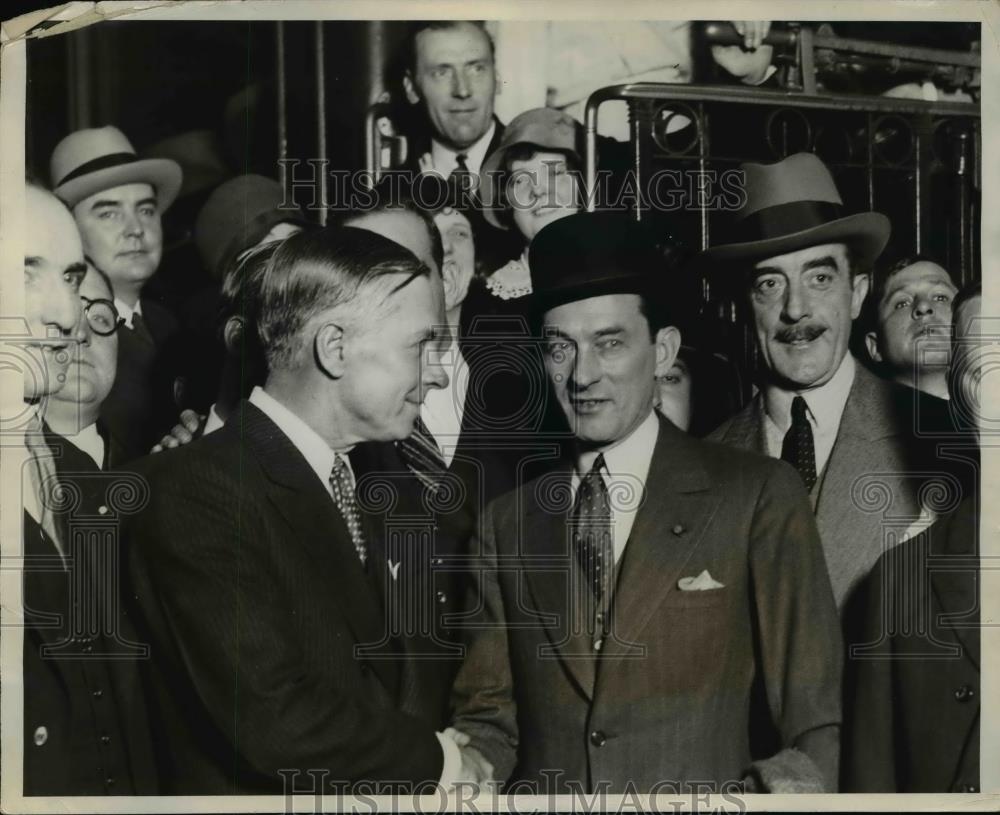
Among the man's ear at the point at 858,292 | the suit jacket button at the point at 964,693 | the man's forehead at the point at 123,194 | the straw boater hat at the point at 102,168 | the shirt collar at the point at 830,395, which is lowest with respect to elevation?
the suit jacket button at the point at 964,693

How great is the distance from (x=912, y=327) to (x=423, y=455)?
1344 mm

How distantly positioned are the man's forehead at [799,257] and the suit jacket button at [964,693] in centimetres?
118

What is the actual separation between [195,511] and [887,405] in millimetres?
1833

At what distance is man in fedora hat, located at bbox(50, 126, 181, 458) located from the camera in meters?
3.18

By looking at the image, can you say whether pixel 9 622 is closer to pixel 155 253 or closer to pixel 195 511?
pixel 195 511

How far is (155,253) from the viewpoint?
3188mm

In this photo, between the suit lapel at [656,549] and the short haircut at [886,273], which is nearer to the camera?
the suit lapel at [656,549]

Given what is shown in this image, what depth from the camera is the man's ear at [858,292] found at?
3.19m

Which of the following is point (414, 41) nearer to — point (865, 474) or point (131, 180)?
point (131, 180)

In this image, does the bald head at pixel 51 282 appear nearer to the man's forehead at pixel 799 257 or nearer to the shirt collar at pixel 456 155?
the shirt collar at pixel 456 155

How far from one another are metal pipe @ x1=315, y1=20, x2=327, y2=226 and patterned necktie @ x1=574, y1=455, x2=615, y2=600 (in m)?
0.97

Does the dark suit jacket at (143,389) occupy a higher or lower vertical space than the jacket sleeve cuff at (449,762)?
higher

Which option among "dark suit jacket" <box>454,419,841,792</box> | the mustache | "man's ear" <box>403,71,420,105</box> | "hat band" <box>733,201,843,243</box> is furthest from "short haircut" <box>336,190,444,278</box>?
the mustache

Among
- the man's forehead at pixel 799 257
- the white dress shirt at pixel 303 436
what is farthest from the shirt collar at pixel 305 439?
the man's forehead at pixel 799 257
